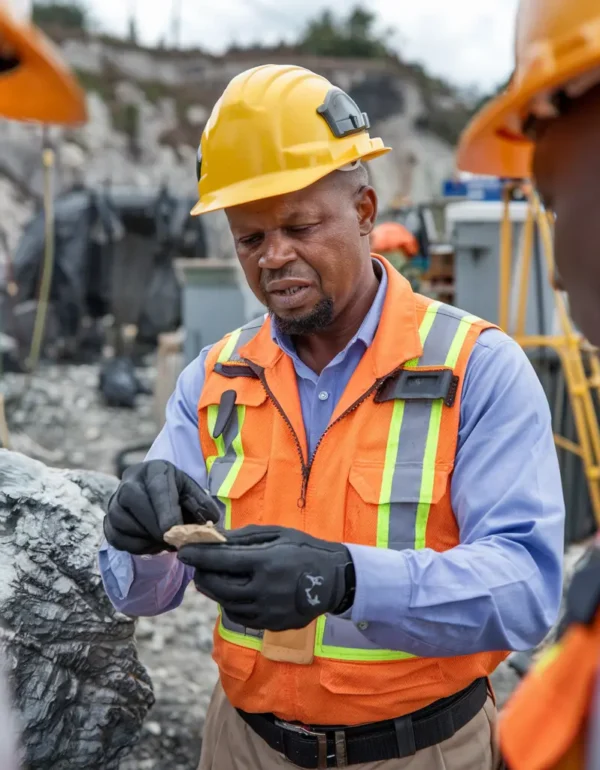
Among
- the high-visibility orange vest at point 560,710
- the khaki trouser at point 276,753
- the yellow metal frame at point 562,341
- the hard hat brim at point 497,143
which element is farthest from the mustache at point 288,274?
the yellow metal frame at point 562,341

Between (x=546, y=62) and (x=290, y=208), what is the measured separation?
1.03 meters

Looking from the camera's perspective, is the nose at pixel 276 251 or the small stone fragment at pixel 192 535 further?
the nose at pixel 276 251

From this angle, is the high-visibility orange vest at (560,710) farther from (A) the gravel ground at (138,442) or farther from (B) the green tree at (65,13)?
(B) the green tree at (65,13)

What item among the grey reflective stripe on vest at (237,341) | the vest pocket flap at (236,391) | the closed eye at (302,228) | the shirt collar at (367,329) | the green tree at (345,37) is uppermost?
the green tree at (345,37)

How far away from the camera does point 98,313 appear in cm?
1289

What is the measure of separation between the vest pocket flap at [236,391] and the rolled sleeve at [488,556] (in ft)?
1.70

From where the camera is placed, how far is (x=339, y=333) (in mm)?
2088

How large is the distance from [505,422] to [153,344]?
11.7m

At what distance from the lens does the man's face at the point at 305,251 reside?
1945mm

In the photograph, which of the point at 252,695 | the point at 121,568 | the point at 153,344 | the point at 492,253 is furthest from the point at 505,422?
the point at 153,344

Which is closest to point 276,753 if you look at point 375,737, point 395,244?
point 375,737

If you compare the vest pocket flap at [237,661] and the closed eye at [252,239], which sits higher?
the closed eye at [252,239]

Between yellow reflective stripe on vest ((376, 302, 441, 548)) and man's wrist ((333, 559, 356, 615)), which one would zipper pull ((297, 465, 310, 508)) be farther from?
man's wrist ((333, 559, 356, 615))

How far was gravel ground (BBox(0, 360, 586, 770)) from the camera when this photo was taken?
3139mm
